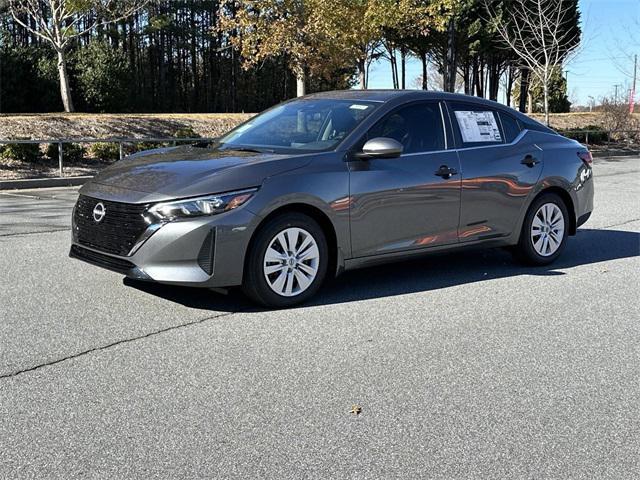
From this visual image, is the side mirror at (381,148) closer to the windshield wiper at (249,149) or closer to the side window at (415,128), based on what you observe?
the side window at (415,128)

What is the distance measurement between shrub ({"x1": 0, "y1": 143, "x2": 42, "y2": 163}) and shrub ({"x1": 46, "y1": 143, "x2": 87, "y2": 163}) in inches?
13.0

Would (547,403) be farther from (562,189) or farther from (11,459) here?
(562,189)

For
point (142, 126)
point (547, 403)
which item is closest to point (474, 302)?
point (547, 403)

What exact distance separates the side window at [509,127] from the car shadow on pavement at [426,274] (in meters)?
1.16

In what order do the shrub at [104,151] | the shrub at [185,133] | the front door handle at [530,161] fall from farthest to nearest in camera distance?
the shrub at [185,133] → the shrub at [104,151] → the front door handle at [530,161]

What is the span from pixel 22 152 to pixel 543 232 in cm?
1399

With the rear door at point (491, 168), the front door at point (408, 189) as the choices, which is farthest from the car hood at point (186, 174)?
the rear door at point (491, 168)

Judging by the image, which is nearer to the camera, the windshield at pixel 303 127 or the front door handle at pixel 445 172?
the windshield at pixel 303 127

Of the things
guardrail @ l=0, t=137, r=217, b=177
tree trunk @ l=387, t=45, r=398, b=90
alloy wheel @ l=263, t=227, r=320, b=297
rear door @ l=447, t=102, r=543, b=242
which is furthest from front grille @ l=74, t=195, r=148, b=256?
tree trunk @ l=387, t=45, r=398, b=90

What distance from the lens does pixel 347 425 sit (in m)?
3.56

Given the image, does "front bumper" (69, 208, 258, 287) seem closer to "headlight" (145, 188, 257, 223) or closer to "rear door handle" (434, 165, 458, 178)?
"headlight" (145, 188, 257, 223)

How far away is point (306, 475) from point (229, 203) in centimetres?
252

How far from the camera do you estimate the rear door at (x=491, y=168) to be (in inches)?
261

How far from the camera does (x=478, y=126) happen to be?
689 cm
